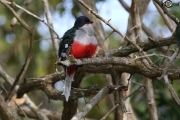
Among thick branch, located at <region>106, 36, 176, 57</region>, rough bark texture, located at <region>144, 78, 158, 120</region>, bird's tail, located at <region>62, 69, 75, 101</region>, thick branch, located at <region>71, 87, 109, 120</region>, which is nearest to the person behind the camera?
thick branch, located at <region>71, 87, 109, 120</region>

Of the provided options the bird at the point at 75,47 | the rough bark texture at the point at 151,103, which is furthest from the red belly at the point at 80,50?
the rough bark texture at the point at 151,103

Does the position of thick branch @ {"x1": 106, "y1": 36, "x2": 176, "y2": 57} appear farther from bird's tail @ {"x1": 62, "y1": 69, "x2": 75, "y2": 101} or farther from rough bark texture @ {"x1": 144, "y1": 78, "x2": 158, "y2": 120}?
rough bark texture @ {"x1": 144, "y1": 78, "x2": 158, "y2": 120}

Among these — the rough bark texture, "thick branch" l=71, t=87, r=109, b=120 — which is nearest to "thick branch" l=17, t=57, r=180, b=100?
"thick branch" l=71, t=87, r=109, b=120

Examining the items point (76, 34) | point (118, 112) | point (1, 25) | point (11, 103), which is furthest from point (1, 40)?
point (76, 34)

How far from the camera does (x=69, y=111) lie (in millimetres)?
4133

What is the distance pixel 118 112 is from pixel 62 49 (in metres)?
1.17

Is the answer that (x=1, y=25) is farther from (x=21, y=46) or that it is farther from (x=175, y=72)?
(x=175, y=72)

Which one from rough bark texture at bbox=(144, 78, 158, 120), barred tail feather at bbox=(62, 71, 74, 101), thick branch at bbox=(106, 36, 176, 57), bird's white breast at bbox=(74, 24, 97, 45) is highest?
bird's white breast at bbox=(74, 24, 97, 45)

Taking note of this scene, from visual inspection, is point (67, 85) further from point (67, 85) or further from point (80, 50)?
point (80, 50)

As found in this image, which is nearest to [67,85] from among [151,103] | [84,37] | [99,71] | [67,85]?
[67,85]

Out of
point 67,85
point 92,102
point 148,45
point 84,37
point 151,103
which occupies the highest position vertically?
point 84,37

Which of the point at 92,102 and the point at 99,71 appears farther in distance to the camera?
the point at 99,71

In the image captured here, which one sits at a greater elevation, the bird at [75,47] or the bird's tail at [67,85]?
the bird at [75,47]

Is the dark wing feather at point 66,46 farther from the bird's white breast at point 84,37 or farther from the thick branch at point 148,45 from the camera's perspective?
the thick branch at point 148,45
